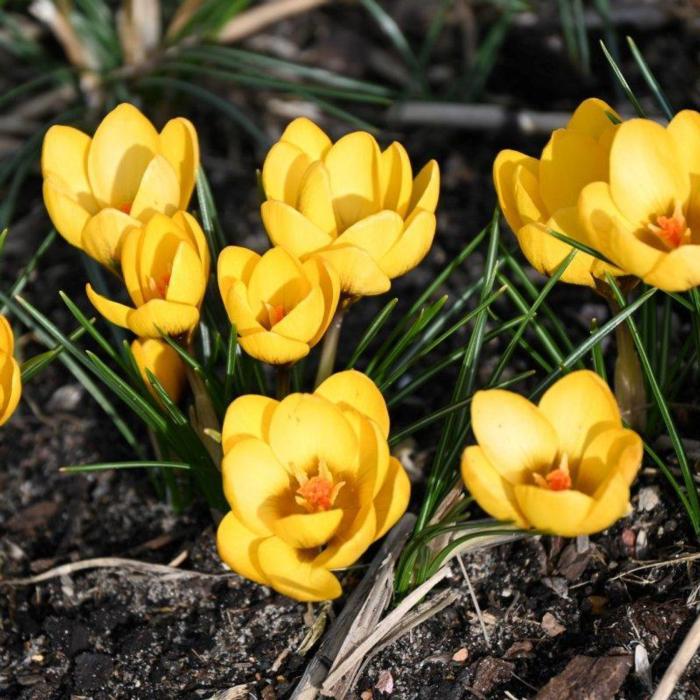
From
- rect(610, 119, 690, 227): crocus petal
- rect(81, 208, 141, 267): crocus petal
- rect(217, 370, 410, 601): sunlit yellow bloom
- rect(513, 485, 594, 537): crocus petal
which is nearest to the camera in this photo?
rect(513, 485, 594, 537): crocus petal

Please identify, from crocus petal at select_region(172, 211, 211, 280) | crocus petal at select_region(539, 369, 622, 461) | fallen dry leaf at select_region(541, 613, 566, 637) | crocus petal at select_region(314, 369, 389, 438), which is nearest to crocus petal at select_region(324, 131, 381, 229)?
crocus petal at select_region(172, 211, 211, 280)

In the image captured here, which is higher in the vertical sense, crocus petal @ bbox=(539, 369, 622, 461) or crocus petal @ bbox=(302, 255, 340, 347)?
crocus petal @ bbox=(302, 255, 340, 347)

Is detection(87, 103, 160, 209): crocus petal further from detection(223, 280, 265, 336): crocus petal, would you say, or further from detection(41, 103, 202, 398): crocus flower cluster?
detection(223, 280, 265, 336): crocus petal

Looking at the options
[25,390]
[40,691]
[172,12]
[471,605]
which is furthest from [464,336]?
[172,12]

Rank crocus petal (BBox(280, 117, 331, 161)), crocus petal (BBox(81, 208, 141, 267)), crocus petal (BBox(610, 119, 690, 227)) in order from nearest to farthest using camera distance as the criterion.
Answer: crocus petal (BBox(610, 119, 690, 227)) → crocus petal (BBox(81, 208, 141, 267)) → crocus petal (BBox(280, 117, 331, 161))

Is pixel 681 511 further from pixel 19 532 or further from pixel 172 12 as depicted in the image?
pixel 172 12

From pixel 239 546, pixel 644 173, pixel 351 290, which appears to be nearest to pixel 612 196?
pixel 644 173

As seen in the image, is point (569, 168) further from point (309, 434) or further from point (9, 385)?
point (9, 385)
